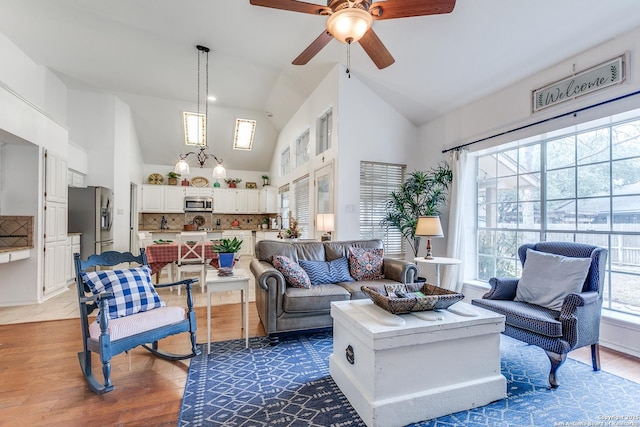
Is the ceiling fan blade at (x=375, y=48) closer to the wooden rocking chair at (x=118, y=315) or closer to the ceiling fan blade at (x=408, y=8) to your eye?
the ceiling fan blade at (x=408, y=8)

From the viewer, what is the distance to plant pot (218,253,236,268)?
281cm

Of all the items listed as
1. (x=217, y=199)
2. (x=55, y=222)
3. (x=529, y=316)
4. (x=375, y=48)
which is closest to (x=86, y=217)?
(x=55, y=222)

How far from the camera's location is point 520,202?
3.65 meters

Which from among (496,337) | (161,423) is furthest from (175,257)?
(496,337)

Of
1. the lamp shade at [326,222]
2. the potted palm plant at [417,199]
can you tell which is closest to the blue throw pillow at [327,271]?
the lamp shade at [326,222]

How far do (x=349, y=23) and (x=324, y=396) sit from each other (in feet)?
8.12

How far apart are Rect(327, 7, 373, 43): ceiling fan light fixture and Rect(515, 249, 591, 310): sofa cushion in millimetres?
2440

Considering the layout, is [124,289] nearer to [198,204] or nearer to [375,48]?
[375,48]

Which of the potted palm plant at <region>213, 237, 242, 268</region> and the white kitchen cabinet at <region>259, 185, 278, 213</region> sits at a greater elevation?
the white kitchen cabinet at <region>259, 185, 278, 213</region>

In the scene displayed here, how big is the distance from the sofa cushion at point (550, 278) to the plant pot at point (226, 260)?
2648 millimetres

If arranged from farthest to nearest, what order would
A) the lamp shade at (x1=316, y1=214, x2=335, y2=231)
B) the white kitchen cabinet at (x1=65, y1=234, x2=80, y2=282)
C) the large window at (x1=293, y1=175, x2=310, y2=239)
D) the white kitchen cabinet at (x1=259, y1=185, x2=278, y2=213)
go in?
the white kitchen cabinet at (x1=259, y1=185, x2=278, y2=213) → the large window at (x1=293, y1=175, x2=310, y2=239) → the white kitchen cabinet at (x1=65, y1=234, x2=80, y2=282) → the lamp shade at (x1=316, y1=214, x2=335, y2=231)

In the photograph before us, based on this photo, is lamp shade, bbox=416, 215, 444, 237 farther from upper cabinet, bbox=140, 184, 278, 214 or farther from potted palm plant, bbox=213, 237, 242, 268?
upper cabinet, bbox=140, 184, 278, 214

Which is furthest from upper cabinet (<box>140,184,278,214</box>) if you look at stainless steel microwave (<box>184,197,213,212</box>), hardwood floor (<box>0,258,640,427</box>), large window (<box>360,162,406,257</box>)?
hardwood floor (<box>0,258,640,427</box>)

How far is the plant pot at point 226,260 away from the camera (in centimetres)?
281
